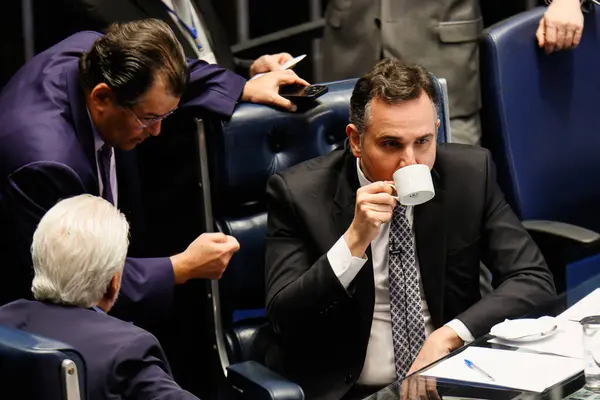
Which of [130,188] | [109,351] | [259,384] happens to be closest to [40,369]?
[109,351]

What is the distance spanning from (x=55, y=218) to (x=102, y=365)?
299 millimetres

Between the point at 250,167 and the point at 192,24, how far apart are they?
2.52ft

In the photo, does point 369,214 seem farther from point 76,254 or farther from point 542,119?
point 542,119

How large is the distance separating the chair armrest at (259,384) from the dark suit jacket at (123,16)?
46.7 inches

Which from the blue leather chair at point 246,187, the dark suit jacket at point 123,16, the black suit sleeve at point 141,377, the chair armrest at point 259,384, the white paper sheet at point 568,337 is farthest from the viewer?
the dark suit jacket at point 123,16

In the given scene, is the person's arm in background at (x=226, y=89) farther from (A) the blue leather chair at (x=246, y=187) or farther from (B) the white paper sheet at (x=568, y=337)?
(B) the white paper sheet at (x=568, y=337)

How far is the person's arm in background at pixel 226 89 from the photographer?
2.77m

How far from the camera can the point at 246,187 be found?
2.79m

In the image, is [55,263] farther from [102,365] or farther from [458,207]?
[458,207]

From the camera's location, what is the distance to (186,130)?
3045mm

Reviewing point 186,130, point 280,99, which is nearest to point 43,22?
point 186,130

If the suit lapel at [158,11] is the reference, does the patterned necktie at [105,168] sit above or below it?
below

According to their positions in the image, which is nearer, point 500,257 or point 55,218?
point 55,218

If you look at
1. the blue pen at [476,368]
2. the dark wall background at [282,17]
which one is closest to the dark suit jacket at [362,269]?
the blue pen at [476,368]
